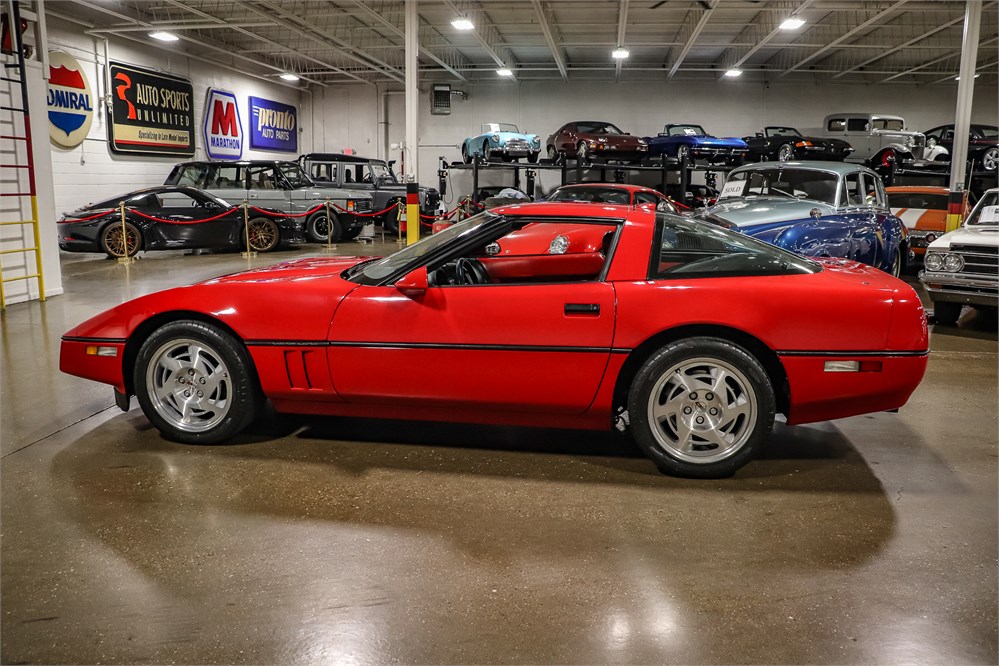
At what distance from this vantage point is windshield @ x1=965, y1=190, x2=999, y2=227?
26.5 ft

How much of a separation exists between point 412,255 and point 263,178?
12985mm

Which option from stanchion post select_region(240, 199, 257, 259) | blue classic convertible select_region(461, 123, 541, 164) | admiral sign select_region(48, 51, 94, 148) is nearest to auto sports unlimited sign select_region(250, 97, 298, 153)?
admiral sign select_region(48, 51, 94, 148)

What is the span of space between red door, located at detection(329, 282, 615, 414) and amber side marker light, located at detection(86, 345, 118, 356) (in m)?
1.15

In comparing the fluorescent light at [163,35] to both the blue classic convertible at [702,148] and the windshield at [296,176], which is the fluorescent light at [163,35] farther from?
the blue classic convertible at [702,148]

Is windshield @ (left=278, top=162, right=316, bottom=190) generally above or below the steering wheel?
above

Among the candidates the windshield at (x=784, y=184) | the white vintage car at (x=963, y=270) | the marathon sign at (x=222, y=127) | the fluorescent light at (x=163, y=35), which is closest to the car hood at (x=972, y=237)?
the white vintage car at (x=963, y=270)

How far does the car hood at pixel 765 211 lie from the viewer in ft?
26.7

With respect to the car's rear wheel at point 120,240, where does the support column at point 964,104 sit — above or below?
above

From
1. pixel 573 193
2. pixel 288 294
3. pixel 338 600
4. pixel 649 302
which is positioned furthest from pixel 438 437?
pixel 573 193

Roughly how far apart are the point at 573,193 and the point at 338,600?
1008cm

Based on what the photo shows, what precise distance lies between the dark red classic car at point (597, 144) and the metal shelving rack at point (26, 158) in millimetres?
10976

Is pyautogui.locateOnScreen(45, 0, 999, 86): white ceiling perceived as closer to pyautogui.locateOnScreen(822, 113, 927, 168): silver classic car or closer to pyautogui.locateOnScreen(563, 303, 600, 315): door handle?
pyautogui.locateOnScreen(822, 113, 927, 168): silver classic car

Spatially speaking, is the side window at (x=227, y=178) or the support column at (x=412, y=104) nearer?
the support column at (x=412, y=104)

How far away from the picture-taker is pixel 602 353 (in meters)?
3.42
